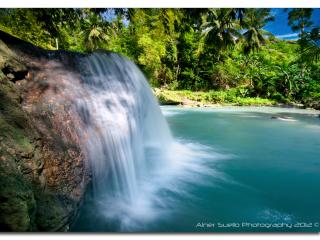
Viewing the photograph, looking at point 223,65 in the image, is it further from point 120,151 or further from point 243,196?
point 120,151

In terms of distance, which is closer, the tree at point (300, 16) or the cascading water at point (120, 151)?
the cascading water at point (120, 151)

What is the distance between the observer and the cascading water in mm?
2096

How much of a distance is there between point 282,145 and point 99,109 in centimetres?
360

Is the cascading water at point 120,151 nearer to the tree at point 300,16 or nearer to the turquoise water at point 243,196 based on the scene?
the turquoise water at point 243,196

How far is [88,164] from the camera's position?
187cm

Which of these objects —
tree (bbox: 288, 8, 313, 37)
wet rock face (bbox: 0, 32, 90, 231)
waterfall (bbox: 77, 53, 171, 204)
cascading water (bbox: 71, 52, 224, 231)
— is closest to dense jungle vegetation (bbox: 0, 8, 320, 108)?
tree (bbox: 288, 8, 313, 37)

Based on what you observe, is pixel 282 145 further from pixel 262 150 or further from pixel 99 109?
pixel 99 109

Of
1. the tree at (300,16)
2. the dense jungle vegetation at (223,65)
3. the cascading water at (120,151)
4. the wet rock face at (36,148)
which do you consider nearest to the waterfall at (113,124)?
the cascading water at (120,151)

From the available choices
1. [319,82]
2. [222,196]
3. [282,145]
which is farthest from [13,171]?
[319,82]

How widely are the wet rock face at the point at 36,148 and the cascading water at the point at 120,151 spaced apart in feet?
0.64

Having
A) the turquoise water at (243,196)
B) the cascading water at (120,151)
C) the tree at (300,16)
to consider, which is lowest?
the turquoise water at (243,196)

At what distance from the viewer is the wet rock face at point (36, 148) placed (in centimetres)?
128

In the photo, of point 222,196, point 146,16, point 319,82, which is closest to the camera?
point 222,196

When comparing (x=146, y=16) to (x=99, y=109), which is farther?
(x=146, y=16)
